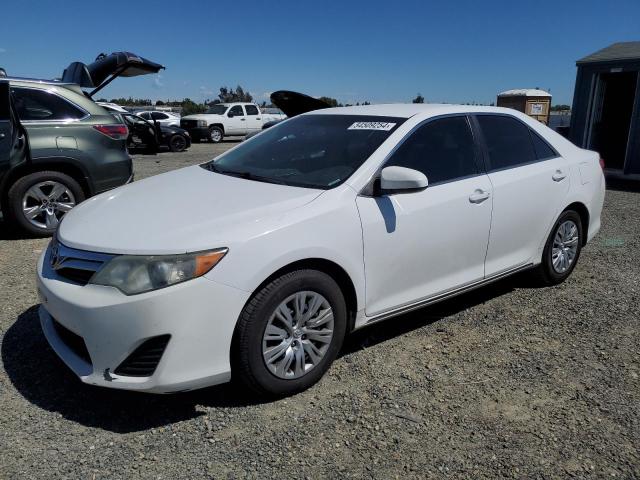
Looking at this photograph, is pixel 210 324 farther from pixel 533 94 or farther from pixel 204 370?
pixel 533 94

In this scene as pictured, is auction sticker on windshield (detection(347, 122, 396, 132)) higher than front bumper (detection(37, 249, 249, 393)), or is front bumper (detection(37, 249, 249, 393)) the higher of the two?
auction sticker on windshield (detection(347, 122, 396, 132))

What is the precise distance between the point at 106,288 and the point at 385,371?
167 cm

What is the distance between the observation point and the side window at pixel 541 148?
4.25m

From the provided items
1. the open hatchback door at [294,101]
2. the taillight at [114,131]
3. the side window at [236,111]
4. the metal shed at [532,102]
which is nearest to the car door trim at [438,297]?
the taillight at [114,131]

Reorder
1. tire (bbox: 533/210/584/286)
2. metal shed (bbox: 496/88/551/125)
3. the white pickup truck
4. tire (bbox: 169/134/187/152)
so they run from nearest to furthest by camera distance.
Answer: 1. tire (bbox: 533/210/584/286)
2. metal shed (bbox: 496/88/551/125)
3. tire (bbox: 169/134/187/152)
4. the white pickup truck

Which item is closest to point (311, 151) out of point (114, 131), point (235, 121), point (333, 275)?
point (333, 275)

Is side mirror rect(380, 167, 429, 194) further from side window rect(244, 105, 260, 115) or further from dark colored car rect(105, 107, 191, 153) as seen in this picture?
side window rect(244, 105, 260, 115)

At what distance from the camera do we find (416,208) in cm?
322

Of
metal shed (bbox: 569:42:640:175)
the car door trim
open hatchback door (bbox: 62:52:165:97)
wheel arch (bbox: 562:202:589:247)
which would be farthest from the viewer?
metal shed (bbox: 569:42:640:175)

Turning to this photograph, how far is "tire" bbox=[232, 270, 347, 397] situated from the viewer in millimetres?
2604

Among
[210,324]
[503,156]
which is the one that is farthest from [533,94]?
[210,324]

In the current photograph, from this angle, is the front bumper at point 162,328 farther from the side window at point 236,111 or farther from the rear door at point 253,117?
the rear door at point 253,117

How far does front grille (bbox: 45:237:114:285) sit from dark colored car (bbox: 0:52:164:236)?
11.1 feet

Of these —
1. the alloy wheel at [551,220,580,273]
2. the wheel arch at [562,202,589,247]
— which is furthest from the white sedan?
the wheel arch at [562,202,589,247]
